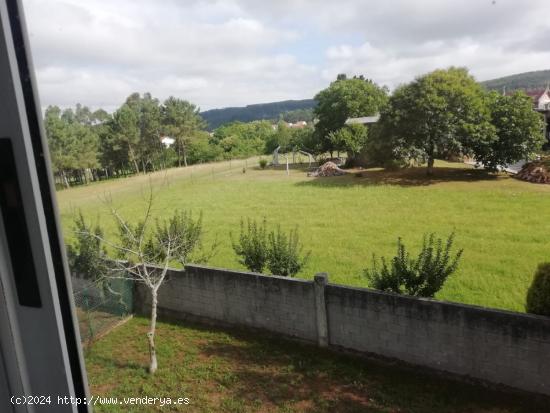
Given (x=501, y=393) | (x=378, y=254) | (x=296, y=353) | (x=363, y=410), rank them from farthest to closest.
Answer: (x=378, y=254)
(x=296, y=353)
(x=501, y=393)
(x=363, y=410)

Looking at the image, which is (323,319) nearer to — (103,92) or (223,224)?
(103,92)

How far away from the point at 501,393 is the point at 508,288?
1506mm

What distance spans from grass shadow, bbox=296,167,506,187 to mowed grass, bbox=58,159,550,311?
25 mm

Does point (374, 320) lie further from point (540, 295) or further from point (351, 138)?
point (351, 138)

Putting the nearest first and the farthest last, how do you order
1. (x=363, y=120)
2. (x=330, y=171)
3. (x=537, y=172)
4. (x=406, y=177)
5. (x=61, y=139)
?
(x=61, y=139) → (x=537, y=172) → (x=406, y=177) → (x=330, y=171) → (x=363, y=120)

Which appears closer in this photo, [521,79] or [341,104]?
[521,79]

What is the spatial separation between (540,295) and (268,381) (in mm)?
1793

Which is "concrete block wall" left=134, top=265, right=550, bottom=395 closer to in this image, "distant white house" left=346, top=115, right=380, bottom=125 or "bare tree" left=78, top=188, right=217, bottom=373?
"bare tree" left=78, top=188, right=217, bottom=373

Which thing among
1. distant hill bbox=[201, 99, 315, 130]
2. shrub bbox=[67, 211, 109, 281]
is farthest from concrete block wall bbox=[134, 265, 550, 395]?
distant hill bbox=[201, 99, 315, 130]

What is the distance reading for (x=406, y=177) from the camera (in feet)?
32.5

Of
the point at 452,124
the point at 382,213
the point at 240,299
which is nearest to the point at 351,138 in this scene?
the point at 452,124

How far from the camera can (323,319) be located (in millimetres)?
3037

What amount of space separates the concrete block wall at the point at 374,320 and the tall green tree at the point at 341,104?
28.4 feet

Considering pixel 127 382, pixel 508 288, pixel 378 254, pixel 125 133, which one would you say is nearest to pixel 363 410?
pixel 127 382
